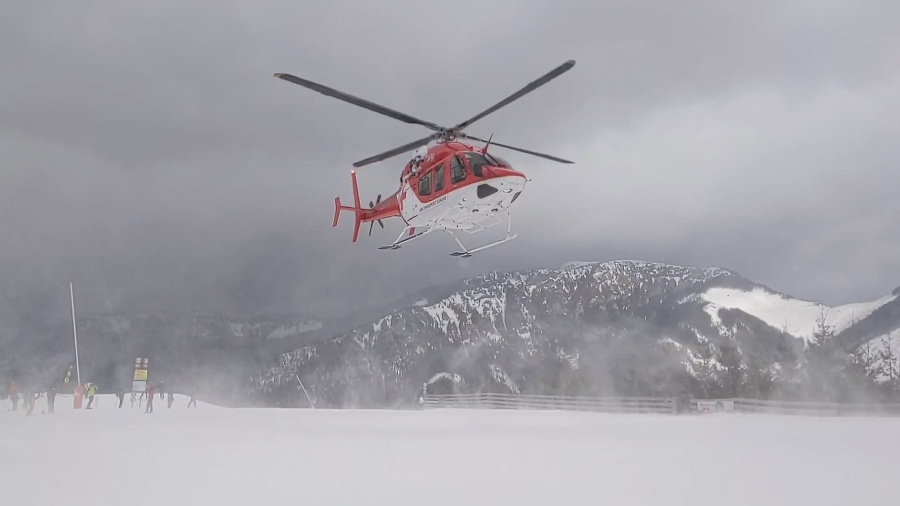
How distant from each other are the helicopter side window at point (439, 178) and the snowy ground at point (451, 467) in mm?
6505

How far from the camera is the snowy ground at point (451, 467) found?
23.6 feet

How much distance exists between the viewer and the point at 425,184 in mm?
17016

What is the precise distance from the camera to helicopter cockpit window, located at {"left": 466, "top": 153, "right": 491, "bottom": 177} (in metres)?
15.6

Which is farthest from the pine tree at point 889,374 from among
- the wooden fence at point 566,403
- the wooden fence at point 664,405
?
the wooden fence at point 566,403

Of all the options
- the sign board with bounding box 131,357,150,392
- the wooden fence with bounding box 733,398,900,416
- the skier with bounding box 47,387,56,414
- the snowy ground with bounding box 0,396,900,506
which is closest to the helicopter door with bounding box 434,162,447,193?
the snowy ground with bounding box 0,396,900,506

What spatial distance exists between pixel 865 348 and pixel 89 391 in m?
44.2

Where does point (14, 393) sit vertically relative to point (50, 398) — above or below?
above

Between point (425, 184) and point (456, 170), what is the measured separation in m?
1.44

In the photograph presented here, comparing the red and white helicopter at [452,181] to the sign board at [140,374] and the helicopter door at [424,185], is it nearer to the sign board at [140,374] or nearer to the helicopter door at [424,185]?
the helicopter door at [424,185]

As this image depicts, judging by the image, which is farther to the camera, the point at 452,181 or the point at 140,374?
the point at 140,374

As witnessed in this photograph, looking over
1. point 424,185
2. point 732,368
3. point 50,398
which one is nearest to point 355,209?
point 424,185

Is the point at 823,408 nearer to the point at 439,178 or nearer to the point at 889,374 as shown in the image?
the point at 439,178

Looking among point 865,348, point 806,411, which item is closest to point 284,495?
point 806,411

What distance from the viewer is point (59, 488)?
782 centimetres
